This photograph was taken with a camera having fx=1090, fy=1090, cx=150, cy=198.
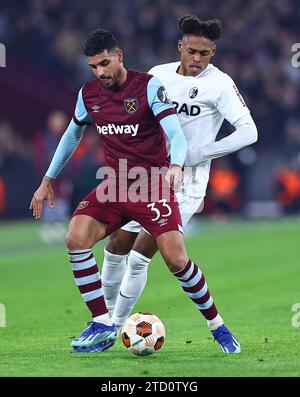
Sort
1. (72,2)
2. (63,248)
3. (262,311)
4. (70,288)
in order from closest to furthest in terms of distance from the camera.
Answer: (262,311), (70,288), (63,248), (72,2)

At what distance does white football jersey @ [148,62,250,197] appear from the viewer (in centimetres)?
755

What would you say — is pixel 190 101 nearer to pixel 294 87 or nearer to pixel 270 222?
pixel 270 222

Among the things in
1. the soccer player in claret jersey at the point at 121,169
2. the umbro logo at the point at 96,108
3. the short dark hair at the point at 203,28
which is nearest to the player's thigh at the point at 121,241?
the soccer player in claret jersey at the point at 121,169

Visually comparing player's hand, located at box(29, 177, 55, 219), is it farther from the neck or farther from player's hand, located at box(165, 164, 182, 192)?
player's hand, located at box(165, 164, 182, 192)

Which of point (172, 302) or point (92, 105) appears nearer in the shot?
point (92, 105)

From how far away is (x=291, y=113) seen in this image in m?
24.6

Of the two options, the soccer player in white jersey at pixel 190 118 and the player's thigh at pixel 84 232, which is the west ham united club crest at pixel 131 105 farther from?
the player's thigh at pixel 84 232

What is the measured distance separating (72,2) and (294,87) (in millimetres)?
5366

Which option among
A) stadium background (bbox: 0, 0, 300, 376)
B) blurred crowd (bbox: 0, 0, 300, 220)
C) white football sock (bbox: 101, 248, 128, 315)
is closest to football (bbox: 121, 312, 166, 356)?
white football sock (bbox: 101, 248, 128, 315)

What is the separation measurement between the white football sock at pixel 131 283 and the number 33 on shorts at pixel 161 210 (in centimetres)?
59

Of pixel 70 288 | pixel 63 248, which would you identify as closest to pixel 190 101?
pixel 70 288

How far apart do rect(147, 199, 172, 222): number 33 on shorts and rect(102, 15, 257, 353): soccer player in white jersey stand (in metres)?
0.42

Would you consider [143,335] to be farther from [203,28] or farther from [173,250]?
[203,28]

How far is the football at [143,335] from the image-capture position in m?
7.04
